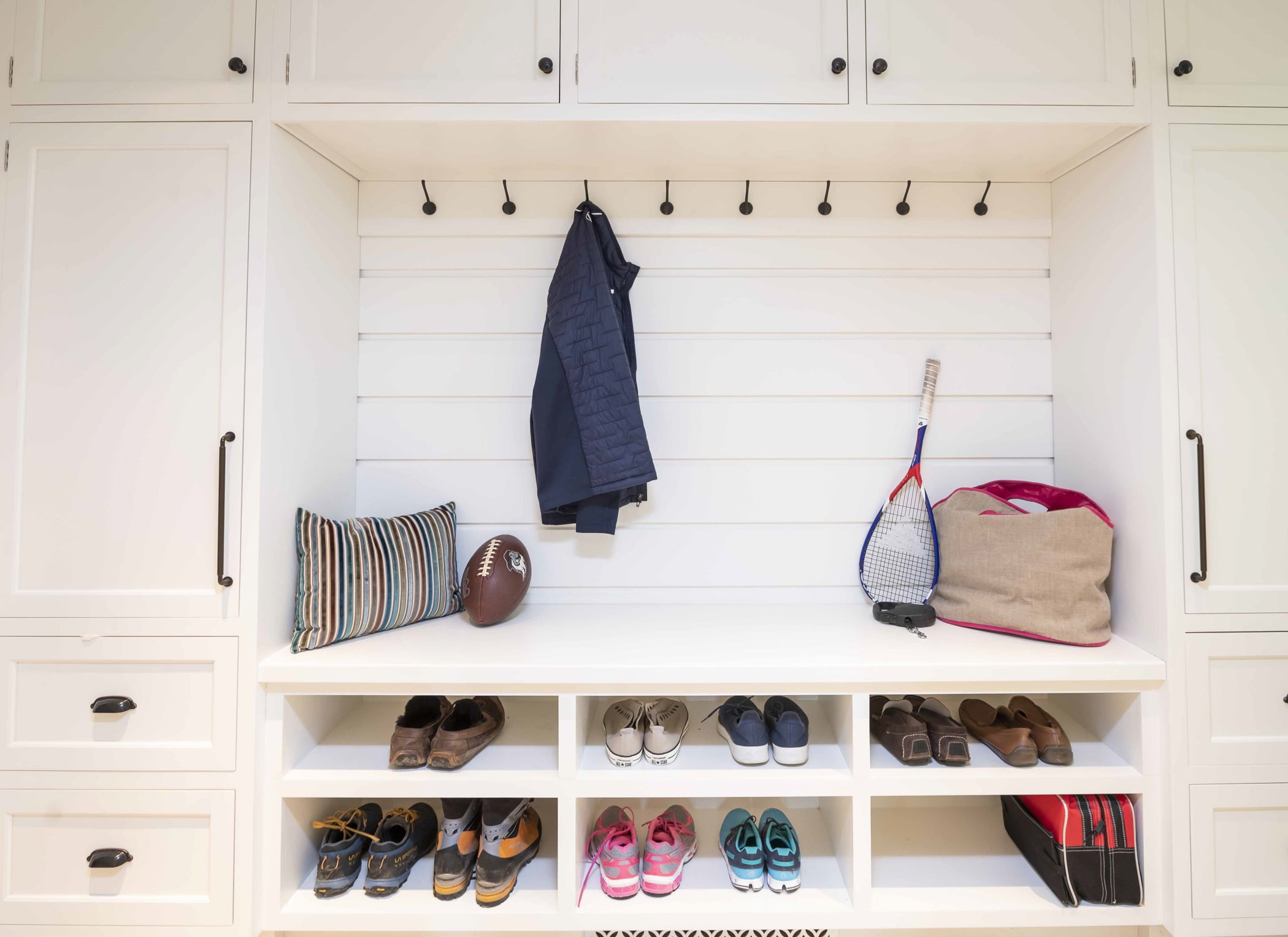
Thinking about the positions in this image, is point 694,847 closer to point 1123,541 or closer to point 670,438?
point 670,438

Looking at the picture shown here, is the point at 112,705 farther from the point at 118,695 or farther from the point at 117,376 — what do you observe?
the point at 117,376

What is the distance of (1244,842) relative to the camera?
1298 mm

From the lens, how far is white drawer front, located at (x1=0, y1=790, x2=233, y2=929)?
1276 millimetres

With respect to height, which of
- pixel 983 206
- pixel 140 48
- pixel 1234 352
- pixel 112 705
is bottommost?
pixel 112 705

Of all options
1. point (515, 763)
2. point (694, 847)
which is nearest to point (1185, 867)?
point (694, 847)

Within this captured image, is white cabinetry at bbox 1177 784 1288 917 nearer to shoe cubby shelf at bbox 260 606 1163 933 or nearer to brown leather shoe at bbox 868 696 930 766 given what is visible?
shoe cubby shelf at bbox 260 606 1163 933

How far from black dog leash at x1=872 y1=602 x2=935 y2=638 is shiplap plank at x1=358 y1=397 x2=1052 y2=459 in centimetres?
44

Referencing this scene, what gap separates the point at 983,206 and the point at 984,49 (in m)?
0.44

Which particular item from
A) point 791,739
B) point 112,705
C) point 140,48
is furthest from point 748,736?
point 140,48

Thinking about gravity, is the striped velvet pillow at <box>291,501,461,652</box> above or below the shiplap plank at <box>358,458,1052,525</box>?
below

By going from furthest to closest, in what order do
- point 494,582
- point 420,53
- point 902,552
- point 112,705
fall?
point 902,552 < point 494,582 < point 420,53 < point 112,705

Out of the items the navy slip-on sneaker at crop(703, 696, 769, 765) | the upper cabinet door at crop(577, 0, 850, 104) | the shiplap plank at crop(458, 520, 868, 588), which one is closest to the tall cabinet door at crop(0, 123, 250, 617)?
the shiplap plank at crop(458, 520, 868, 588)

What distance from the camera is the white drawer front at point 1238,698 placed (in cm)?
130

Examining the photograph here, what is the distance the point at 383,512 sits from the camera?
175 cm
